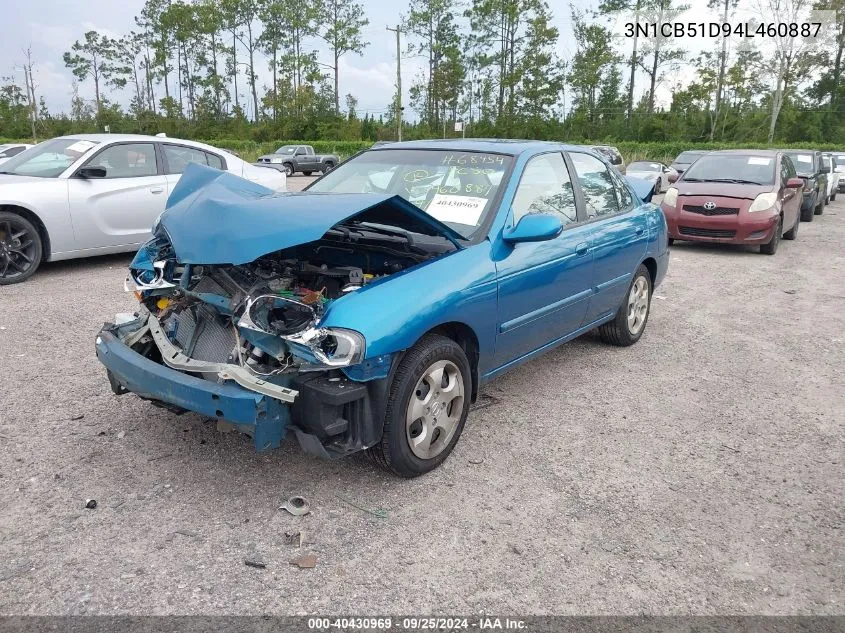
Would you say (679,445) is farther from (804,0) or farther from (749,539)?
(804,0)

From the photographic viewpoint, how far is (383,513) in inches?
122

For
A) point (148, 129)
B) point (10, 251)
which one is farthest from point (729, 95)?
point (10, 251)

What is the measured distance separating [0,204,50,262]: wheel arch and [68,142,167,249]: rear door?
305 mm

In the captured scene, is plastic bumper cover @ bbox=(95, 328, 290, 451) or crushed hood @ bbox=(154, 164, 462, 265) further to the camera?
crushed hood @ bbox=(154, 164, 462, 265)

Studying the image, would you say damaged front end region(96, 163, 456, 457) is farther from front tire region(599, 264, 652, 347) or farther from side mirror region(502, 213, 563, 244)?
front tire region(599, 264, 652, 347)

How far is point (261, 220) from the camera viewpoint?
3.04 metres

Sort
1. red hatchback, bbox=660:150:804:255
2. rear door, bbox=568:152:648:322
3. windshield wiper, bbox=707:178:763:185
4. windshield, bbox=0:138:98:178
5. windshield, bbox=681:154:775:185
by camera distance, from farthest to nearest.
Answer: windshield, bbox=681:154:775:185, windshield wiper, bbox=707:178:763:185, red hatchback, bbox=660:150:804:255, windshield, bbox=0:138:98:178, rear door, bbox=568:152:648:322

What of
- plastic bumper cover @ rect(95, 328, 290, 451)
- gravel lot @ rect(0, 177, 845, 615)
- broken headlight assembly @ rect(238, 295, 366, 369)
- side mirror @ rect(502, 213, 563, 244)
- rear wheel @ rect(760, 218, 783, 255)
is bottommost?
gravel lot @ rect(0, 177, 845, 615)

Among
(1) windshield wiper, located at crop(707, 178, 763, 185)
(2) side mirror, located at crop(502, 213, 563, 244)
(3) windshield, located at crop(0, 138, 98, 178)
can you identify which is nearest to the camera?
(2) side mirror, located at crop(502, 213, 563, 244)

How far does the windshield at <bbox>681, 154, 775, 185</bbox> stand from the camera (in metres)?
11.0

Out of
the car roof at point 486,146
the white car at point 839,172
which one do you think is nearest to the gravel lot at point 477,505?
the car roof at point 486,146

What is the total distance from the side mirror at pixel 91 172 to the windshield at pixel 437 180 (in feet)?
12.8

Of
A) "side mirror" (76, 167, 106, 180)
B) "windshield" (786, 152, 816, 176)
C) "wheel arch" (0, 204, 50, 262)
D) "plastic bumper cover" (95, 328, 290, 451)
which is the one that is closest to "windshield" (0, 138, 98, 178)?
"side mirror" (76, 167, 106, 180)

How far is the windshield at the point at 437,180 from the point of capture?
393cm
